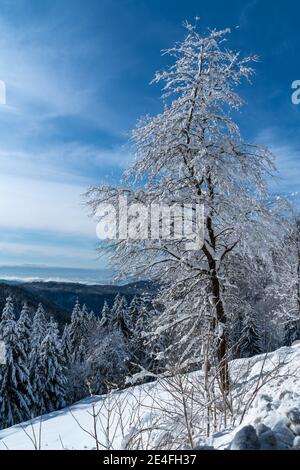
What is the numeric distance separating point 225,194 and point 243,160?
890 millimetres

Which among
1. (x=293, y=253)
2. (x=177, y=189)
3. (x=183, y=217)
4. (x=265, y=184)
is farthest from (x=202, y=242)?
(x=293, y=253)

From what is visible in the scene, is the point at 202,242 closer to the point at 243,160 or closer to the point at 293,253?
the point at 243,160

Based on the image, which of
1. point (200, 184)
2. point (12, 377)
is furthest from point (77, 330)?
point (200, 184)

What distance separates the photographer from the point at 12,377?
28.7m

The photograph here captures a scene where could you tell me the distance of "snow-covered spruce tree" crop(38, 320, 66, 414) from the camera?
3177 centimetres

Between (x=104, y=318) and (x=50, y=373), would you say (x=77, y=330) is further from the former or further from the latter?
(x=50, y=373)

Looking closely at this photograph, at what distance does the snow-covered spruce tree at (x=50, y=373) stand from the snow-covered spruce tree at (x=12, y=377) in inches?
90.2

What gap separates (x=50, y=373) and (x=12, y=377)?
3761 mm

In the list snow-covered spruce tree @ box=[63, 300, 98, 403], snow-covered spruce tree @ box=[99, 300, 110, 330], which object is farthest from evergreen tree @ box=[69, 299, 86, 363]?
snow-covered spruce tree @ box=[99, 300, 110, 330]

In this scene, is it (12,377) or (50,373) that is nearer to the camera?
(12,377)

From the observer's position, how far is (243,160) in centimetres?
877
